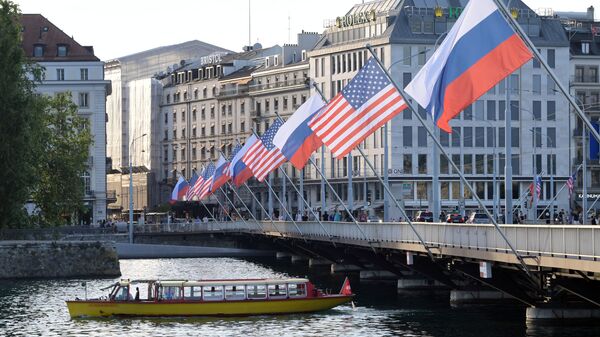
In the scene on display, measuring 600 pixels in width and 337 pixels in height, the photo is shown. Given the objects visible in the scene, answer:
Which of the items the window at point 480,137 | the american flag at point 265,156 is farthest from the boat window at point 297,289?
the window at point 480,137

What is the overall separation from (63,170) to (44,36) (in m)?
43.3

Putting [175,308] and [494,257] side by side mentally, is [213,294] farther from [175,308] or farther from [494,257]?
[494,257]

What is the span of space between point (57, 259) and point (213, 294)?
35.1m

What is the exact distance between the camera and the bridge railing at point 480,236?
2249 inches

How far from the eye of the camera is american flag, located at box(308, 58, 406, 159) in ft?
234

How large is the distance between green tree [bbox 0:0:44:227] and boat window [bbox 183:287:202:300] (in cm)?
3066

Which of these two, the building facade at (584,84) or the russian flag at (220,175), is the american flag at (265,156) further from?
the building facade at (584,84)

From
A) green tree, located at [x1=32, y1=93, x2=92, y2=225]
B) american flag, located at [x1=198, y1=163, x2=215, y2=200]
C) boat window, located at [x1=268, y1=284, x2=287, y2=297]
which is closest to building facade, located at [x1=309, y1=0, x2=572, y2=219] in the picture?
green tree, located at [x1=32, y1=93, x2=92, y2=225]

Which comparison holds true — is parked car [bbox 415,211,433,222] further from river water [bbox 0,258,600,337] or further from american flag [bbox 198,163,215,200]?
river water [bbox 0,258,600,337]

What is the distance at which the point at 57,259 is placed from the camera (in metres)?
115

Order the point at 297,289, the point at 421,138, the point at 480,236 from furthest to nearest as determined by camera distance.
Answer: the point at 421,138, the point at 297,289, the point at 480,236

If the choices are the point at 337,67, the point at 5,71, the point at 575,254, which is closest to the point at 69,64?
the point at 337,67

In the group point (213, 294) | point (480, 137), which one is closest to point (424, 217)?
point (213, 294)

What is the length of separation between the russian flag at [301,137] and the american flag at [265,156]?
638cm
